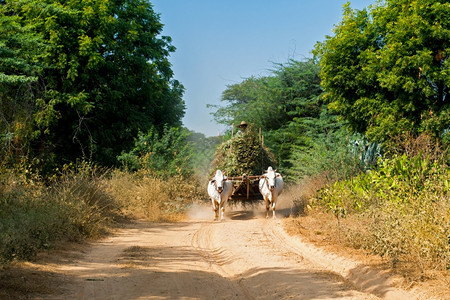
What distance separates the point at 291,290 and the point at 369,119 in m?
10.3

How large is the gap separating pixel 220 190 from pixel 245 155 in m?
2.01

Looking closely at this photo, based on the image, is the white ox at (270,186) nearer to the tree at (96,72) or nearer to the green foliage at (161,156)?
the green foliage at (161,156)

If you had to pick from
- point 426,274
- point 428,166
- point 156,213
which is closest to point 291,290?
point 426,274

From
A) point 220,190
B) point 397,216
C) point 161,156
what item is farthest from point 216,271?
point 161,156

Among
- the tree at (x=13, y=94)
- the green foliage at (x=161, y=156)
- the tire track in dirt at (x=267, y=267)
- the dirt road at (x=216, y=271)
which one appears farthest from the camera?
the green foliage at (x=161, y=156)

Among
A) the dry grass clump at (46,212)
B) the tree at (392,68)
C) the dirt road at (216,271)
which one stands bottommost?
the dirt road at (216,271)

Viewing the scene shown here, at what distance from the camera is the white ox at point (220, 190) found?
15.9 meters

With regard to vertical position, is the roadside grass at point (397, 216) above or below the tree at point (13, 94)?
below

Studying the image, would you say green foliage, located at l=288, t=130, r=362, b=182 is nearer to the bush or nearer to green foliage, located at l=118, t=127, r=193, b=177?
the bush

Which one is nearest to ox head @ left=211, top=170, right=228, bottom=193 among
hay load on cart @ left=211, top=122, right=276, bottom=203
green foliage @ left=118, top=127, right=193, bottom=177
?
hay load on cart @ left=211, top=122, right=276, bottom=203

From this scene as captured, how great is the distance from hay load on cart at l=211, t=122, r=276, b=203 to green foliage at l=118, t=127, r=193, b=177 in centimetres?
298

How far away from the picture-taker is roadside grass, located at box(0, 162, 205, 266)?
7.98 meters

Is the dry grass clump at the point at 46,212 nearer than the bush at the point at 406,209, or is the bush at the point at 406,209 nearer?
the bush at the point at 406,209

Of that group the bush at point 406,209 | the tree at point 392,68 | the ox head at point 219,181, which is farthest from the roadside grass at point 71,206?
the tree at point 392,68
